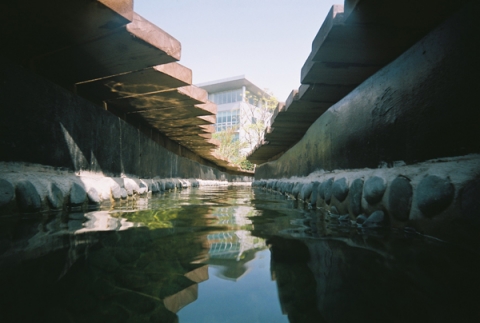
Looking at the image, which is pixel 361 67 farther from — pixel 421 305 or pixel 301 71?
pixel 421 305

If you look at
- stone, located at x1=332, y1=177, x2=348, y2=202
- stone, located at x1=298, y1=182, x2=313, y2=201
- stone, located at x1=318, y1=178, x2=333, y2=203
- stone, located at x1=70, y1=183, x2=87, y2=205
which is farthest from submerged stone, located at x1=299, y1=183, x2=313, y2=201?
stone, located at x1=70, y1=183, x2=87, y2=205

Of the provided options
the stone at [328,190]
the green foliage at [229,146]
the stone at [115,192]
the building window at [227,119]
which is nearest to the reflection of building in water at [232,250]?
the stone at [328,190]

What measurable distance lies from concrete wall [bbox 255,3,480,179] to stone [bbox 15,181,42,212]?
2896 mm

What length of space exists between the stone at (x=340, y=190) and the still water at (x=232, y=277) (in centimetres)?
84

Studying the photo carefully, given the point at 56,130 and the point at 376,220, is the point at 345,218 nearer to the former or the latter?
the point at 376,220

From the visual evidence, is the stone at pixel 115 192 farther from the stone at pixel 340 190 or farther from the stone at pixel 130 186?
the stone at pixel 340 190

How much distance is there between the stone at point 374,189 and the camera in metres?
1.85

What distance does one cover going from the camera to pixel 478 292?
774 millimetres

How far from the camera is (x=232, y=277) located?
0.91 meters

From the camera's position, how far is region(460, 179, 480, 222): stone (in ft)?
3.72

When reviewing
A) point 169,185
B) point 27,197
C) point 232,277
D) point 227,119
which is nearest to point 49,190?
point 27,197

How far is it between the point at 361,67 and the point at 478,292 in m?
2.00

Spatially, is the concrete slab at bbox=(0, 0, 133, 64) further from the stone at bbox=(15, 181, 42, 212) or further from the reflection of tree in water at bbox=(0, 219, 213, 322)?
the reflection of tree in water at bbox=(0, 219, 213, 322)

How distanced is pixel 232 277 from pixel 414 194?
4.17 feet
